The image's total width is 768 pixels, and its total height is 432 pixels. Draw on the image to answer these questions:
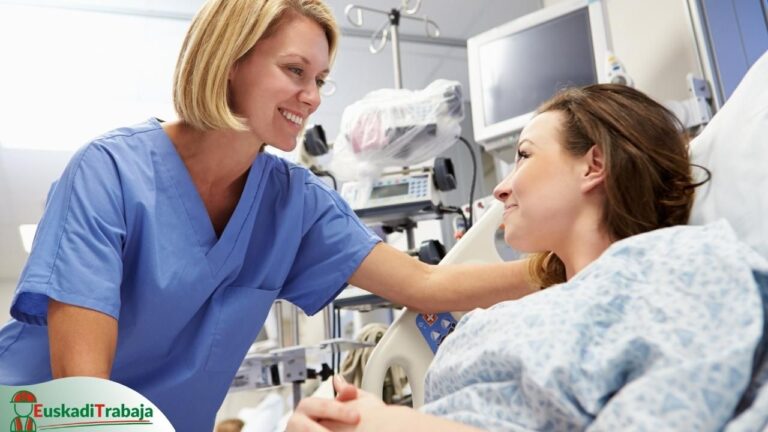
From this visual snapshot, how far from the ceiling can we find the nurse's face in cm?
244

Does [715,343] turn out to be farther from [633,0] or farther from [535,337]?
[633,0]

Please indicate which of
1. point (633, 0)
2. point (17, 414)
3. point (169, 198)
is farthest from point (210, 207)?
point (633, 0)

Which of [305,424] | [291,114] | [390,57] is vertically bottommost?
[305,424]

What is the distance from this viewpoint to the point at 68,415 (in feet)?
2.52

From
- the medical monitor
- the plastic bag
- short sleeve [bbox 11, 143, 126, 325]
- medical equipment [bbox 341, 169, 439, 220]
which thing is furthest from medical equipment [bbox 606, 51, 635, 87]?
short sleeve [bbox 11, 143, 126, 325]

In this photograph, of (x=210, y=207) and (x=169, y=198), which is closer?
(x=169, y=198)

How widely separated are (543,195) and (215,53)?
67 centimetres

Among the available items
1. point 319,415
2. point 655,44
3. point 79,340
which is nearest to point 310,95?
point 79,340

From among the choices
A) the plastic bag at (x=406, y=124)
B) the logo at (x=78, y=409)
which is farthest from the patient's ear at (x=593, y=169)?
the plastic bag at (x=406, y=124)

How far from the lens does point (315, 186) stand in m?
1.50

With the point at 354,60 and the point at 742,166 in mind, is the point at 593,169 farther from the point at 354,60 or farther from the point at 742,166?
the point at 354,60

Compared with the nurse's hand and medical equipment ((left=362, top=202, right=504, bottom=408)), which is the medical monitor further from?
the nurse's hand

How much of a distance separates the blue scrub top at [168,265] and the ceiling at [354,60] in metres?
2.54

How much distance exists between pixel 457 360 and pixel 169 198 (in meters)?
0.70
